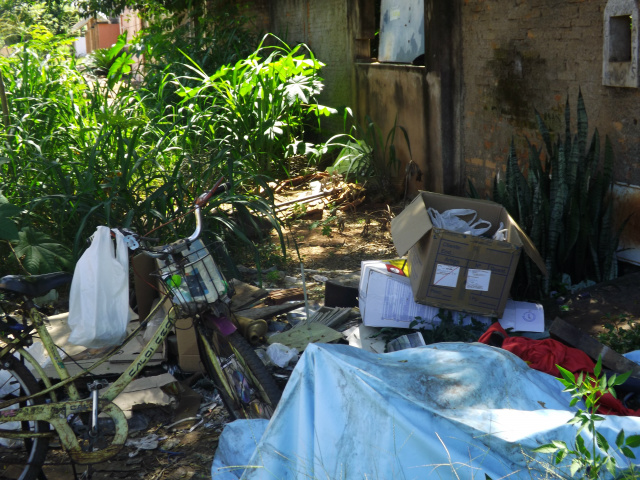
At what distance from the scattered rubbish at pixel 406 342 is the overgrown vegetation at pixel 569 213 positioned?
1.16 meters

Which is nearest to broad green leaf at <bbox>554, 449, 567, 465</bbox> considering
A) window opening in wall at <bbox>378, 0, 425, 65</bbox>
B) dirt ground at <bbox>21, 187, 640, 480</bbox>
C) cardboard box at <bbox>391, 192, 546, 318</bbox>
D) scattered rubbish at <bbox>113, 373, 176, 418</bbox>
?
dirt ground at <bbox>21, 187, 640, 480</bbox>

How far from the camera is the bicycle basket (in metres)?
2.71

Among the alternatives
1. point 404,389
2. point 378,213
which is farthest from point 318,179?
point 404,389

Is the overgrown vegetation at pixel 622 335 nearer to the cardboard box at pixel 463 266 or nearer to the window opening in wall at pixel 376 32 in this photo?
the cardboard box at pixel 463 266

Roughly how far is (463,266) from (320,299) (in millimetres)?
1286

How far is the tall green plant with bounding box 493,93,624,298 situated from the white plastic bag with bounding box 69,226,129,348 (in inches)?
103

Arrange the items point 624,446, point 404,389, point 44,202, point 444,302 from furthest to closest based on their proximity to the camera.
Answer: point 44,202, point 444,302, point 404,389, point 624,446

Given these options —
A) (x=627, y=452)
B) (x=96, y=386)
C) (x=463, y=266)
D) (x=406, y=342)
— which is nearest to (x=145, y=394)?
(x=96, y=386)

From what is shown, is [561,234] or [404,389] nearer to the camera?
[404,389]

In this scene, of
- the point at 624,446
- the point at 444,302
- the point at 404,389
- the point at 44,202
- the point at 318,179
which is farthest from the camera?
the point at 318,179

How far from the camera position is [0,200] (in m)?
4.24

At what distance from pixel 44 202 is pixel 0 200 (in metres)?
0.66

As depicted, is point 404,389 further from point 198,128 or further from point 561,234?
point 198,128

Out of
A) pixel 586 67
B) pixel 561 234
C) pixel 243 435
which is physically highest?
pixel 586 67
